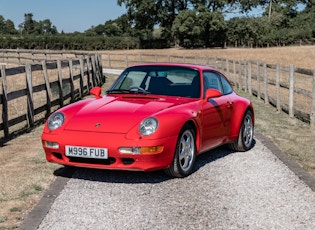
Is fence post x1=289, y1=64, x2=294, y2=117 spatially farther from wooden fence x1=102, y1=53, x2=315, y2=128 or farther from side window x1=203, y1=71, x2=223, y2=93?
side window x1=203, y1=71, x2=223, y2=93

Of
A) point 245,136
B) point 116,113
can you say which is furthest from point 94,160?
point 245,136

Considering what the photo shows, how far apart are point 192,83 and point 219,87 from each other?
82cm

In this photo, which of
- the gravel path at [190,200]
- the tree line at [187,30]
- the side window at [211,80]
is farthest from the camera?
the tree line at [187,30]

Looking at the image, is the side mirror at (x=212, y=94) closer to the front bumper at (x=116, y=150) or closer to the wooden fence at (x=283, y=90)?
the front bumper at (x=116, y=150)

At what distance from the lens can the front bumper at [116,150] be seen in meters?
5.74

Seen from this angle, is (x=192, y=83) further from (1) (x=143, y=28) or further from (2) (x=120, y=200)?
(1) (x=143, y=28)

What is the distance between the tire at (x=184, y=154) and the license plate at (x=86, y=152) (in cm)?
87

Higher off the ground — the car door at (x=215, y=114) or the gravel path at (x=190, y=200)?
the car door at (x=215, y=114)

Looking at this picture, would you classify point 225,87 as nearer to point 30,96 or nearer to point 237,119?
point 237,119

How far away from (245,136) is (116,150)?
127 inches

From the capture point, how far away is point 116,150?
5.74 m

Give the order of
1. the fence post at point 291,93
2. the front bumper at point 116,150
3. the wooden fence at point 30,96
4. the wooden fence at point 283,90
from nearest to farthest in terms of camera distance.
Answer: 1. the front bumper at point 116,150
2. the wooden fence at point 30,96
3. the wooden fence at point 283,90
4. the fence post at point 291,93

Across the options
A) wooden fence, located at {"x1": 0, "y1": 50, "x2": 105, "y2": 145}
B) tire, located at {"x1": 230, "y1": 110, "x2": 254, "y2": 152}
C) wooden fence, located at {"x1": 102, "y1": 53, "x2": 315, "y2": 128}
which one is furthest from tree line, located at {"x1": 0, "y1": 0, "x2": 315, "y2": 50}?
tire, located at {"x1": 230, "y1": 110, "x2": 254, "y2": 152}

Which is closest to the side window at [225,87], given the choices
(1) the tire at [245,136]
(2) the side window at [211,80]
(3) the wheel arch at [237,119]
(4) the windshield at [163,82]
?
(2) the side window at [211,80]
